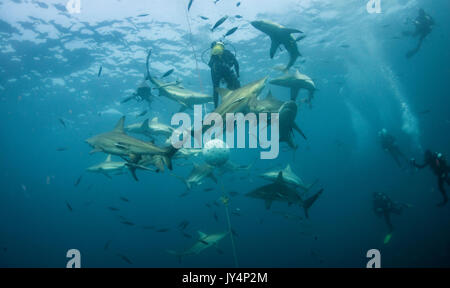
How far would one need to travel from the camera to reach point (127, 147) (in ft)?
17.4

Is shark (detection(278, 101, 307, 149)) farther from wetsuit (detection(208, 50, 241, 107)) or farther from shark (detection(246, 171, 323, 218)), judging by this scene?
wetsuit (detection(208, 50, 241, 107))

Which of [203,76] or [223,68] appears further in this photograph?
[203,76]

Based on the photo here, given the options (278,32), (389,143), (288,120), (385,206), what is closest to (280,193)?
(288,120)

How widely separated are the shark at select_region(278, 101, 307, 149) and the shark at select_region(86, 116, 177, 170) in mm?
2445

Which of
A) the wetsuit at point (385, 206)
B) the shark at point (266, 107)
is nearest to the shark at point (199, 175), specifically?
the shark at point (266, 107)

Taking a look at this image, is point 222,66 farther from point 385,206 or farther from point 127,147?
point 385,206

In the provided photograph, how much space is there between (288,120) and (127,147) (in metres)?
3.60

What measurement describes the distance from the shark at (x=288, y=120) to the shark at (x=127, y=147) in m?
2.44

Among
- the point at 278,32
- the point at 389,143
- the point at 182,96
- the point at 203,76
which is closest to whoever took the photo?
the point at 278,32

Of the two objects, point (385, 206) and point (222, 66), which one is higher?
point (222, 66)

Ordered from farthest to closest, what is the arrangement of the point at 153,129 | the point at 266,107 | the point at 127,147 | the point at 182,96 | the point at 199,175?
the point at 153,129 → the point at 199,175 → the point at 182,96 → the point at 266,107 → the point at 127,147

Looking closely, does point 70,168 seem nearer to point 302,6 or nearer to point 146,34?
point 146,34

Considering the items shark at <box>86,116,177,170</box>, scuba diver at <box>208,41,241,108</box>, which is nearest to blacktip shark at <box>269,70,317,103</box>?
scuba diver at <box>208,41,241,108</box>
